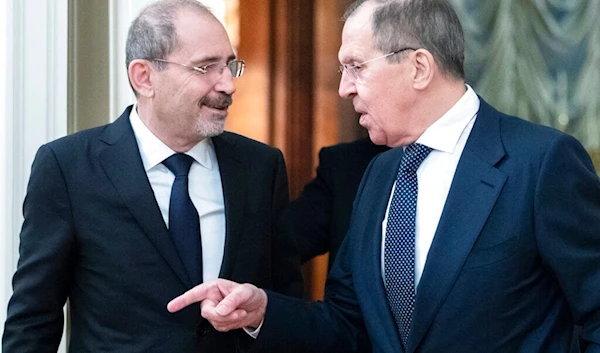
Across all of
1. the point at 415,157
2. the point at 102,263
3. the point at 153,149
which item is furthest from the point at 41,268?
the point at 415,157

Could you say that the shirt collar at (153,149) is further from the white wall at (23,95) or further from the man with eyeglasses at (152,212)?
the white wall at (23,95)

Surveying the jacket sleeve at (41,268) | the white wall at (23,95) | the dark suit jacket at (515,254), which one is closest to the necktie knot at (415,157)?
the dark suit jacket at (515,254)

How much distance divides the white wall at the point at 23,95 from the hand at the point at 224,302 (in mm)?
975

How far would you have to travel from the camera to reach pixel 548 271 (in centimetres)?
217

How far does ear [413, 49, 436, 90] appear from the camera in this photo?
7.64 ft

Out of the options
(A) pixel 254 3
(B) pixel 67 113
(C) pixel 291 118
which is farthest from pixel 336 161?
(B) pixel 67 113

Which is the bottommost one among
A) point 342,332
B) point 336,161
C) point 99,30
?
point 342,332

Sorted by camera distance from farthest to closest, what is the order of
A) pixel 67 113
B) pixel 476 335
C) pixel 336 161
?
pixel 336 161, pixel 67 113, pixel 476 335

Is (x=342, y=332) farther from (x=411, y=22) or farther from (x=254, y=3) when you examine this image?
(x=254, y=3)

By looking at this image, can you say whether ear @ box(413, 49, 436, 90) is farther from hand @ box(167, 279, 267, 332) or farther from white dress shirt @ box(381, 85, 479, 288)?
hand @ box(167, 279, 267, 332)

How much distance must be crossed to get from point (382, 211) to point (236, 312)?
1.39 feet

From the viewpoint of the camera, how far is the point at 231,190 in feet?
8.48

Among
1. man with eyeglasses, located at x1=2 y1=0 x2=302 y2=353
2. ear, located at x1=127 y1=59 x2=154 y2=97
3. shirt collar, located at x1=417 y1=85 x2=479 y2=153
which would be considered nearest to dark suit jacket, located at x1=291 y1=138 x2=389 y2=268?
man with eyeglasses, located at x1=2 y1=0 x2=302 y2=353

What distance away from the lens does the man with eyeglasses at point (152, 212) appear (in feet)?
8.03
